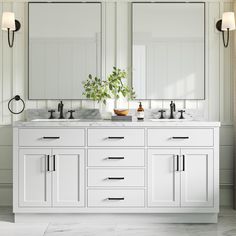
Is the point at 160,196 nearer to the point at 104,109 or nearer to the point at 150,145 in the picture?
the point at 150,145

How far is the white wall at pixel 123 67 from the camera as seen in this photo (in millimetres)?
4500

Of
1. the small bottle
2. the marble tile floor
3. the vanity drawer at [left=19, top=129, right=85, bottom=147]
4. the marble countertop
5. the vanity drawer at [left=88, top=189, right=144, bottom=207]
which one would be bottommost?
the marble tile floor

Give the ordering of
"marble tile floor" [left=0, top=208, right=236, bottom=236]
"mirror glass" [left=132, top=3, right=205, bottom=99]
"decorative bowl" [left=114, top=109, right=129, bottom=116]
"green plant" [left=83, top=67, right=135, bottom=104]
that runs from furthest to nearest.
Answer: "mirror glass" [left=132, top=3, right=205, bottom=99] → "green plant" [left=83, top=67, right=135, bottom=104] → "decorative bowl" [left=114, top=109, right=129, bottom=116] → "marble tile floor" [left=0, top=208, right=236, bottom=236]

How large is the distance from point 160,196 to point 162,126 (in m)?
0.59

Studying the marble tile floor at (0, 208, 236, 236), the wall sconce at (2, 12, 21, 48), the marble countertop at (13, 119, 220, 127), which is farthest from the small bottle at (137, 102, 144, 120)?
the wall sconce at (2, 12, 21, 48)

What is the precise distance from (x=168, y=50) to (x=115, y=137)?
110cm

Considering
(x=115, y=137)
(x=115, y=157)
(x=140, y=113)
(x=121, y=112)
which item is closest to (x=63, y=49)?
(x=121, y=112)

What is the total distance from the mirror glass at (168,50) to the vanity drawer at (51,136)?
86 cm

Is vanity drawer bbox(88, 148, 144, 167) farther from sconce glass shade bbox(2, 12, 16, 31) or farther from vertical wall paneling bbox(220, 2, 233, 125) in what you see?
sconce glass shade bbox(2, 12, 16, 31)

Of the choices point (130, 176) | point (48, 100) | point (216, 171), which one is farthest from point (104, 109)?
point (216, 171)

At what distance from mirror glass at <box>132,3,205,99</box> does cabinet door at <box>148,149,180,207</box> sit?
75cm

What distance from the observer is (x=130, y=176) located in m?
3.95

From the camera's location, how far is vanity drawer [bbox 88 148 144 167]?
155 inches

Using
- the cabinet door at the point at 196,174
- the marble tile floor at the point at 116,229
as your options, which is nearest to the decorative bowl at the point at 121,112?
the cabinet door at the point at 196,174
